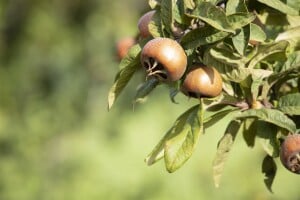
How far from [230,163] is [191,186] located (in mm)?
364

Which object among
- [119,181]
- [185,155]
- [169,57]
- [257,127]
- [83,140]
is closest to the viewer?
[169,57]

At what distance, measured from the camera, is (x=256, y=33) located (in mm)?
1227

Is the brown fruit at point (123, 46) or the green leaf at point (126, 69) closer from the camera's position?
the green leaf at point (126, 69)

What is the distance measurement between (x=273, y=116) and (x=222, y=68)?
0.38 ft

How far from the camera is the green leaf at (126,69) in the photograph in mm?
1191

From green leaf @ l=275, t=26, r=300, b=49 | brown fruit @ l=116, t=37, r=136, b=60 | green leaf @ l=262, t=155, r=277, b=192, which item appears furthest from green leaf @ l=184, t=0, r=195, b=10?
brown fruit @ l=116, t=37, r=136, b=60

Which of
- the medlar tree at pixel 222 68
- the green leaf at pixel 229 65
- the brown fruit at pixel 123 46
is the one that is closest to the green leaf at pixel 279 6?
the medlar tree at pixel 222 68

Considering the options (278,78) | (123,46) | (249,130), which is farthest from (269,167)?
(123,46)

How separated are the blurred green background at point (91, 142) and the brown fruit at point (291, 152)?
2875mm

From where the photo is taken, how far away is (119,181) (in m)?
4.80

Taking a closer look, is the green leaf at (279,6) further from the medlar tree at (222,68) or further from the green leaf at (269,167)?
the green leaf at (269,167)

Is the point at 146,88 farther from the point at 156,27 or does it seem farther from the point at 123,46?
the point at 123,46

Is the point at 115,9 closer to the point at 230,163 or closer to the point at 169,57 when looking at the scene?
the point at 230,163

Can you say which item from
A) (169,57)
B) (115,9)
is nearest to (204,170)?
(115,9)
